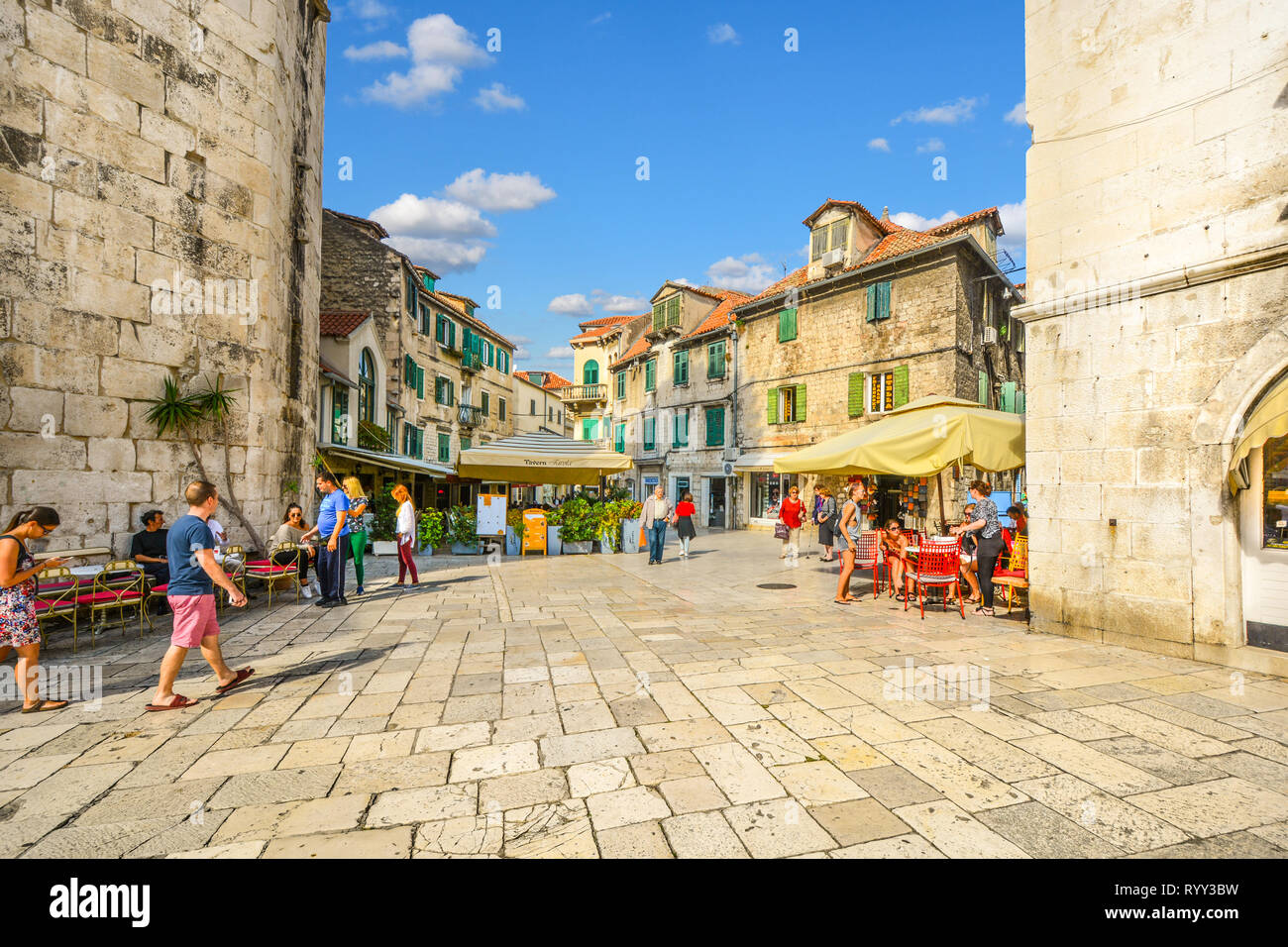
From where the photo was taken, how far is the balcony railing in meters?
37.8

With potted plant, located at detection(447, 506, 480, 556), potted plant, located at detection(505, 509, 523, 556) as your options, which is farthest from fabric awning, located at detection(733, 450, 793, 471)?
potted plant, located at detection(447, 506, 480, 556)

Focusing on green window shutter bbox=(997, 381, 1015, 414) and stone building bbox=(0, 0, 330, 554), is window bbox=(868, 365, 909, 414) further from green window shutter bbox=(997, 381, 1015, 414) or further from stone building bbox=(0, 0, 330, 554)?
stone building bbox=(0, 0, 330, 554)

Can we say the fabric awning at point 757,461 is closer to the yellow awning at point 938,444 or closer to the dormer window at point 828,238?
the dormer window at point 828,238

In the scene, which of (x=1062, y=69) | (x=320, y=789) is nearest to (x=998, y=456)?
(x=1062, y=69)

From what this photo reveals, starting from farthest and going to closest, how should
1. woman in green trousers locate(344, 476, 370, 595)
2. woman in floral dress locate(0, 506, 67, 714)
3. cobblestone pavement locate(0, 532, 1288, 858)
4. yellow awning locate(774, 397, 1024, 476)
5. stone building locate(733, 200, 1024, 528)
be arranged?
1. stone building locate(733, 200, 1024, 528)
2. woman in green trousers locate(344, 476, 370, 595)
3. yellow awning locate(774, 397, 1024, 476)
4. woman in floral dress locate(0, 506, 67, 714)
5. cobblestone pavement locate(0, 532, 1288, 858)

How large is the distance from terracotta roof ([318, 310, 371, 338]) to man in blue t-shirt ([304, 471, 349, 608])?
1018cm

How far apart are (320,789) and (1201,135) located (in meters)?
8.57

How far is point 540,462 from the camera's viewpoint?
1286cm

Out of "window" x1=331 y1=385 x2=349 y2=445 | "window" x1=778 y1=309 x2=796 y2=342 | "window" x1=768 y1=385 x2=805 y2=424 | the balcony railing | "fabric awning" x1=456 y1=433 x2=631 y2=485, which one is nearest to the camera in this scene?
"fabric awning" x1=456 y1=433 x2=631 y2=485

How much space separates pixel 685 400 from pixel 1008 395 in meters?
13.0

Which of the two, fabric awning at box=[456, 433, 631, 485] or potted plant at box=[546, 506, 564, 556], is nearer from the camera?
fabric awning at box=[456, 433, 631, 485]

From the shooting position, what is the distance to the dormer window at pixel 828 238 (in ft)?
70.3

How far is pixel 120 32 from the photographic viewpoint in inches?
283
